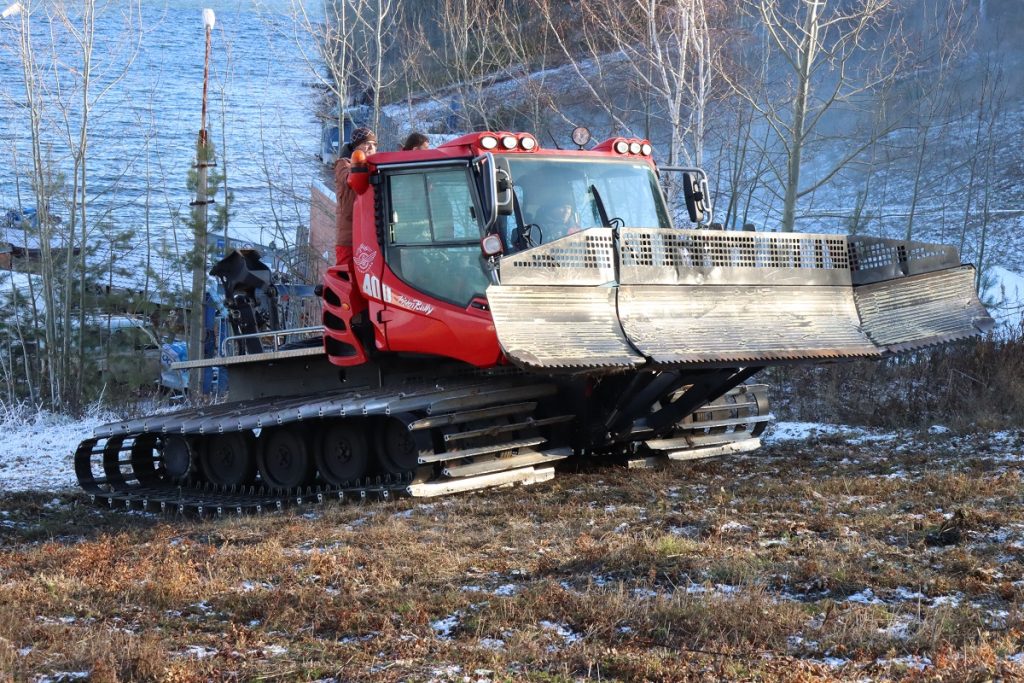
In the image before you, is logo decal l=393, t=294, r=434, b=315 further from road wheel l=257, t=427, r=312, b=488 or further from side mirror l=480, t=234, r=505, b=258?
road wheel l=257, t=427, r=312, b=488

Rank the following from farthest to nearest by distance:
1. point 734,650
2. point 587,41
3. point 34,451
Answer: point 587,41, point 34,451, point 734,650

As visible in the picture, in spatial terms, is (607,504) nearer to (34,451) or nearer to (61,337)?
(34,451)

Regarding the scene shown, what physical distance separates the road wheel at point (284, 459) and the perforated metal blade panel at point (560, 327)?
9.95 feet

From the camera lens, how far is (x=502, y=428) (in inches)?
355

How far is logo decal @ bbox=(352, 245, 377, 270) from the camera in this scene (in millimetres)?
9492

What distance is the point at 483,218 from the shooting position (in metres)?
8.95

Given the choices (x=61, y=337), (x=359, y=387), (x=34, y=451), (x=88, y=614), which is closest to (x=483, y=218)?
(x=359, y=387)

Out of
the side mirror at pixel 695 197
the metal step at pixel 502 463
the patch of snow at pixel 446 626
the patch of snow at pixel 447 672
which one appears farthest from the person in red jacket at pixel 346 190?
the patch of snow at pixel 447 672

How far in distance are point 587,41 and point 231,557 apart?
578 inches

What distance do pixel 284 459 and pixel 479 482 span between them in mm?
2289

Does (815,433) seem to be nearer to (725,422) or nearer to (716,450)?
(725,422)

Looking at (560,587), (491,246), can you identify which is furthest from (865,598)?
(491,246)

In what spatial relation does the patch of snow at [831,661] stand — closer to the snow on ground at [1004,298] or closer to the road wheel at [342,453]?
the road wheel at [342,453]

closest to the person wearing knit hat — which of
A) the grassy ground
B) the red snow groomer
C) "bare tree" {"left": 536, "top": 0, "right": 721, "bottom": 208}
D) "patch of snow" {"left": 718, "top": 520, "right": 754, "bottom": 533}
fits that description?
the red snow groomer
